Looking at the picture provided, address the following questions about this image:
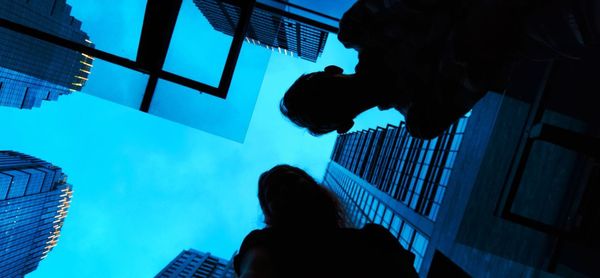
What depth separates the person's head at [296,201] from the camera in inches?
92.8

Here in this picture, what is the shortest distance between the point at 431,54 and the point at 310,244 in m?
1.19

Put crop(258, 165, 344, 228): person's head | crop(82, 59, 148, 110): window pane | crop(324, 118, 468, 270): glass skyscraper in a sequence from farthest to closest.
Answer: crop(324, 118, 468, 270): glass skyscraper
crop(82, 59, 148, 110): window pane
crop(258, 165, 344, 228): person's head

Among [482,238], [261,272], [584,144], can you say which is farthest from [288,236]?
[482,238]

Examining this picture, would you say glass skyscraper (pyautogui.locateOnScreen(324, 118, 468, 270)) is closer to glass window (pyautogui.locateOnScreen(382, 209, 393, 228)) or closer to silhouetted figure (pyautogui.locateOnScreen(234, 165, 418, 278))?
glass window (pyautogui.locateOnScreen(382, 209, 393, 228))

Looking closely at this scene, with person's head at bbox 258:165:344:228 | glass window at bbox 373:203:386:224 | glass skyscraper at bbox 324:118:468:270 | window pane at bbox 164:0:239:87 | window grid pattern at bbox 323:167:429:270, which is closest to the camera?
person's head at bbox 258:165:344:228

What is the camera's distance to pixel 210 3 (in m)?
3.46

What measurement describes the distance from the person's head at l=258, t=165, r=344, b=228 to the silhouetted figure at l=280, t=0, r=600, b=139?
0.37m

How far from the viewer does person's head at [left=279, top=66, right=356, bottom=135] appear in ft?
7.91

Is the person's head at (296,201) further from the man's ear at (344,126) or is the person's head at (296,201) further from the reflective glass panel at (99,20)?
the reflective glass panel at (99,20)

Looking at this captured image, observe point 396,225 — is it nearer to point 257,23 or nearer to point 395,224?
point 395,224

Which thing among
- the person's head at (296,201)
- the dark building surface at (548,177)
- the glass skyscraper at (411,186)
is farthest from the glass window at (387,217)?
the person's head at (296,201)

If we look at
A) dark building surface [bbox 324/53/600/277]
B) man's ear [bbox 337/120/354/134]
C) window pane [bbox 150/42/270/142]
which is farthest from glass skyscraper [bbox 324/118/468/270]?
man's ear [bbox 337/120/354/134]

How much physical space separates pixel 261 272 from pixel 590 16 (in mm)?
2067

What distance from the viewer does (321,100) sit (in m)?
2.41
